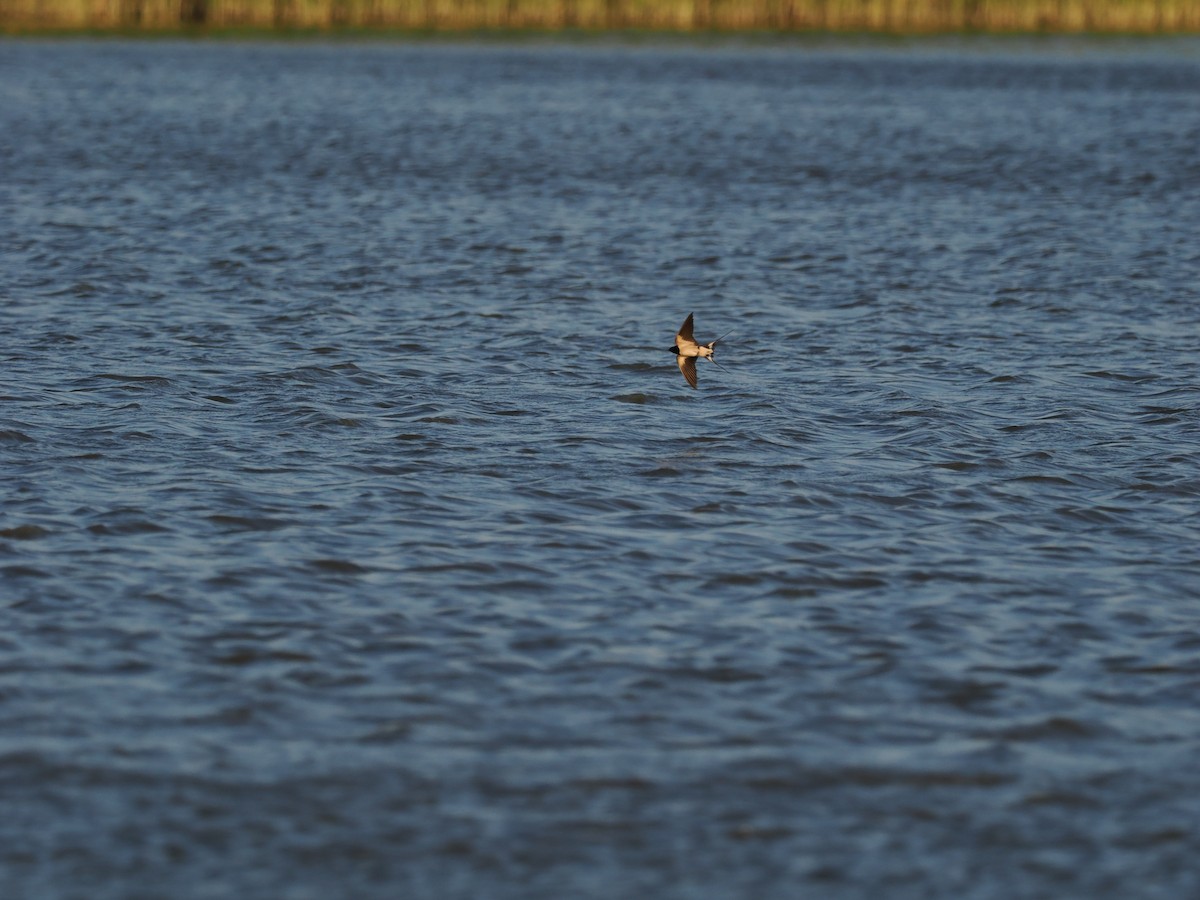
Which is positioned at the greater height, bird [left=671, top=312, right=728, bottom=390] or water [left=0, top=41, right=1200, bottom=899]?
bird [left=671, top=312, right=728, bottom=390]

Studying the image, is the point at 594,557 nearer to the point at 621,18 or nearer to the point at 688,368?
the point at 688,368

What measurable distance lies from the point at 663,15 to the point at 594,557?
2620 inches

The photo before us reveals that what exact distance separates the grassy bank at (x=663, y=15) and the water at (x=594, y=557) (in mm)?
45829

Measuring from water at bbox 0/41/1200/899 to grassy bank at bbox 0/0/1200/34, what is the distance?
45.8 metres

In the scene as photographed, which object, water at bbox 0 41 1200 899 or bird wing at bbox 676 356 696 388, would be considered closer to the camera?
water at bbox 0 41 1200 899

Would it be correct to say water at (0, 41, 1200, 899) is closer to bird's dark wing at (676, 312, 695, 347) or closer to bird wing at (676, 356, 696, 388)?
bird wing at (676, 356, 696, 388)

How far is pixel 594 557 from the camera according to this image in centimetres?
1168

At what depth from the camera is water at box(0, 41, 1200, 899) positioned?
786 cm

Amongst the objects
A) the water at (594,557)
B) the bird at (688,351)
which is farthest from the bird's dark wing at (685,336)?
the water at (594,557)

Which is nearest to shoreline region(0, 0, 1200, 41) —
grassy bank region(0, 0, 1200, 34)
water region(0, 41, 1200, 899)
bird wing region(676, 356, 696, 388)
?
grassy bank region(0, 0, 1200, 34)

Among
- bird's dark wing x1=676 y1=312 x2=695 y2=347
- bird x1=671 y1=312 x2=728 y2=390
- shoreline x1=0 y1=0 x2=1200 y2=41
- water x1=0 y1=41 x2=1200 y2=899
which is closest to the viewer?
water x1=0 y1=41 x2=1200 y2=899

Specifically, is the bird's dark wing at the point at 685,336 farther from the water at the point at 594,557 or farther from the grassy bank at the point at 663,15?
the grassy bank at the point at 663,15

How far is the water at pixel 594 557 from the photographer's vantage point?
7859mm

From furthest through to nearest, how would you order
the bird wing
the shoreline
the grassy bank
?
the grassy bank < the shoreline < the bird wing
